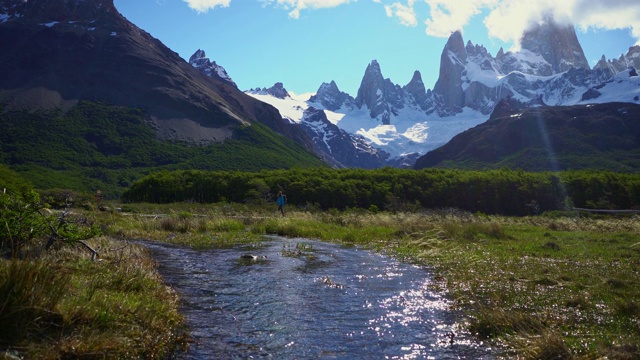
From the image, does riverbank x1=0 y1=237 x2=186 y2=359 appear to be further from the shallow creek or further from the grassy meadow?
the shallow creek

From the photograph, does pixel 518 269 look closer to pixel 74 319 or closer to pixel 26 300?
pixel 74 319

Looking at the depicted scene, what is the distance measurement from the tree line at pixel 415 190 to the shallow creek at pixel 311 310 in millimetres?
53852

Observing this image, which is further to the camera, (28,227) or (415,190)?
(415,190)

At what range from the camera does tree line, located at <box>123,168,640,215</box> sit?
7806 cm

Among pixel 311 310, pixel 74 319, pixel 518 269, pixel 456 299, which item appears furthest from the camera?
pixel 518 269

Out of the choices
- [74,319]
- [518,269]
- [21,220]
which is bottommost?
[518,269]

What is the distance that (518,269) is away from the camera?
1931 centimetres

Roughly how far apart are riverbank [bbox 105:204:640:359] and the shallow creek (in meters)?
1.04

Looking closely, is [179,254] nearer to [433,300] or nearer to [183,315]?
[183,315]

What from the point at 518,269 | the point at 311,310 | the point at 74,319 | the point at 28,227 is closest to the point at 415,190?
the point at 518,269

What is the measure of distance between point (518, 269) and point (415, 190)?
66.4 metres

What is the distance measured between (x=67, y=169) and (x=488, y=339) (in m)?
184

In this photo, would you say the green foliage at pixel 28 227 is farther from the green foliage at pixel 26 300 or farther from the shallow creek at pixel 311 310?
the green foliage at pixel 26 300

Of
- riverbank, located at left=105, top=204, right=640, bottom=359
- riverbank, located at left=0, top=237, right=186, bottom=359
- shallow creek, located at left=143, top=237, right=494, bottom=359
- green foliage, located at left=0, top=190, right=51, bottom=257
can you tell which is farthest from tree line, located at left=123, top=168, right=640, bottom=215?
riverbank, located at left=0, top=237, right=186, bottom=359
